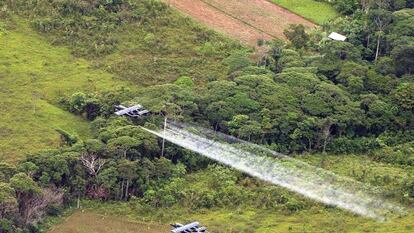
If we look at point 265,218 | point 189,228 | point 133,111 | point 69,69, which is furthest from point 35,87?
point 265,218

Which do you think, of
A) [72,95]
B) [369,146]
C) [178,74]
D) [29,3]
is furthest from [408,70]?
[29,3]

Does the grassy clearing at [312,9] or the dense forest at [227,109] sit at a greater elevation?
the grassy clearing at [312,9]

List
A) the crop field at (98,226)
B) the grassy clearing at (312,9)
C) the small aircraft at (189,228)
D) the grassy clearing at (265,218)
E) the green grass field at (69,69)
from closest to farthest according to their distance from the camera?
the small aircraft at (189,228)
the grassy clearing at (265,218)
the crop field at (98,226)
the green grass field at (69,69)
the grassy clearing at (312,9)

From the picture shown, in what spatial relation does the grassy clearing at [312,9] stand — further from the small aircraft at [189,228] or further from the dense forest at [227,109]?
the small aircraft at [189,228]

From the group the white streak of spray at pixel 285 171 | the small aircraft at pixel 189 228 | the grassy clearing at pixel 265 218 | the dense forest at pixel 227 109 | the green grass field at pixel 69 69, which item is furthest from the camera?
the green grass field at pixel 69 69

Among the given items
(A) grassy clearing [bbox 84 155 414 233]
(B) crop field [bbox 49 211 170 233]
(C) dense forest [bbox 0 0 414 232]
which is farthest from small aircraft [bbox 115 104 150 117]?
(B) crop field [bbox 49 211 170 233]

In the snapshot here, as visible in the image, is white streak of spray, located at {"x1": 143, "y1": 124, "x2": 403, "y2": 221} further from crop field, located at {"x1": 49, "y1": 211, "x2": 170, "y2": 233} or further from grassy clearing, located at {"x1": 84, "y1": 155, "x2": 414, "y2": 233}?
crop field, located at {"x1": 49, "y1": 211, "x2": 170, "y2": 233}

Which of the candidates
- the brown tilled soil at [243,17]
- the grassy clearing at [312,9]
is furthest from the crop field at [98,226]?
the grassy clearing at [312,9]
